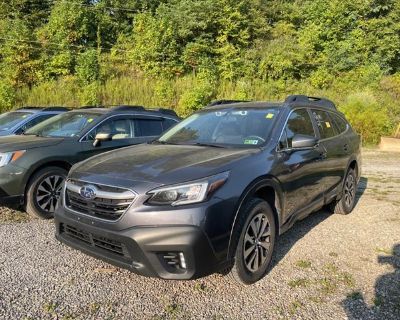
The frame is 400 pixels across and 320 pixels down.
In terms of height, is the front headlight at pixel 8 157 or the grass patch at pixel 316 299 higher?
the front headlight at pixel 8 157

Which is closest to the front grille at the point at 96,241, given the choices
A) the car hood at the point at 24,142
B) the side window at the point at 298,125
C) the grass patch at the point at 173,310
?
the grass patch at the point at 173,310

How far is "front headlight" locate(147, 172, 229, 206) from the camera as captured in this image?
3.09 m

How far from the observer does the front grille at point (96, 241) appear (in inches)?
124

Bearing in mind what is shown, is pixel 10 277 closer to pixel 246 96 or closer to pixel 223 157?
pixel 223 157

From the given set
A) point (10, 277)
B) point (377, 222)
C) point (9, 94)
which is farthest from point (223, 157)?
point (9, 94)

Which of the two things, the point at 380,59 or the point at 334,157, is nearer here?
the point at 334,157

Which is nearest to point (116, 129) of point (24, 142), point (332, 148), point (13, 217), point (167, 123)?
point (167, 123)

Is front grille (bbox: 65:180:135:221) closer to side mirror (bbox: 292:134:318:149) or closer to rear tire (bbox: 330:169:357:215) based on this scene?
side mirror (bbox: 292:134:318:149)

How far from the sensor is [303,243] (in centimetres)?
471

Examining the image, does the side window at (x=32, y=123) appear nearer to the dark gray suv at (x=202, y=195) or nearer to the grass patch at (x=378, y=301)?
the dark gray suv at (x=202, y=195)

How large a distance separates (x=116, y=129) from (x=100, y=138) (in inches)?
32.5

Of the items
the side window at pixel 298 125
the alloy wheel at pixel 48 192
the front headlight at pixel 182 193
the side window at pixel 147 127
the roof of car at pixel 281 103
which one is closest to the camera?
the front headlight at pixel 182 193

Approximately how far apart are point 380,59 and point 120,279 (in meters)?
33.9

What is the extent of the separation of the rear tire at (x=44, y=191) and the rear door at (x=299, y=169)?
3.24 meters
